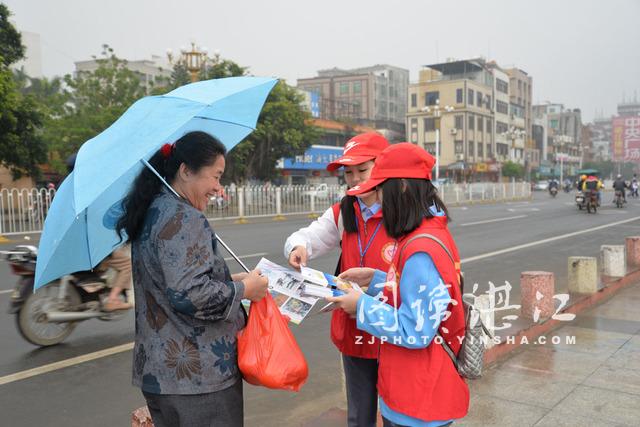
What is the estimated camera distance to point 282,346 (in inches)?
70.7

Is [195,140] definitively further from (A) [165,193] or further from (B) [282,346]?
(B) [282,346]

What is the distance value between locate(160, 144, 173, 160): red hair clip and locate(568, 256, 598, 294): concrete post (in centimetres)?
517

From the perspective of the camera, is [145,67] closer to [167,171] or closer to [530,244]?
[530,244]

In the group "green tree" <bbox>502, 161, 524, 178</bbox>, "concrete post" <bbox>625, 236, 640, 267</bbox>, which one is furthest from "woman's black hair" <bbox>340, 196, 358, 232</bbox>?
"green tree" <bbox>502, 161, 524, 178</bbox>

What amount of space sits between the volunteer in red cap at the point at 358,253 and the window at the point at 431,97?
60.7 metres

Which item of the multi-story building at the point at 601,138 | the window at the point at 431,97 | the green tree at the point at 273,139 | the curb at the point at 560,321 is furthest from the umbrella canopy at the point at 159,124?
the multi-story building at the point at 601,138

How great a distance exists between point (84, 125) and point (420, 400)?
24.8 metres

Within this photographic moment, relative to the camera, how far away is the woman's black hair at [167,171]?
5.93 ft

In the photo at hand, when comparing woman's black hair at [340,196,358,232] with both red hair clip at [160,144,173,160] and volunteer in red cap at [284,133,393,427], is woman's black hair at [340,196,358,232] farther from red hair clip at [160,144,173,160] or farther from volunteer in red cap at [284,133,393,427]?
red hair clip at [160,144,173,160]

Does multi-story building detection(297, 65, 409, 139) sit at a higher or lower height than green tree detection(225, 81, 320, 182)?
higher

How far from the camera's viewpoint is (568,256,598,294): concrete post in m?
5.88

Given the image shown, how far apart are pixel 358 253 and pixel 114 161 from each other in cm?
109

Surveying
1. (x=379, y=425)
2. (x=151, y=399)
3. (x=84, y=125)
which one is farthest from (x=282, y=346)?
(x=84, y=125)

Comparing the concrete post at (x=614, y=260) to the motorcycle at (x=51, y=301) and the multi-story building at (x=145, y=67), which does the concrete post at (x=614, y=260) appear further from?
the multi-story building at (x=145, y=67)
